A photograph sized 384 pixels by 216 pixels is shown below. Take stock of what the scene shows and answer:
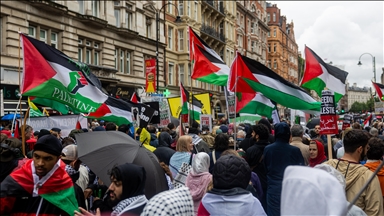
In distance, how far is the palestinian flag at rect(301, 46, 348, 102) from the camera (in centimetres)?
1002

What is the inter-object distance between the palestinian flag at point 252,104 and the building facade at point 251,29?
4647 centimetres

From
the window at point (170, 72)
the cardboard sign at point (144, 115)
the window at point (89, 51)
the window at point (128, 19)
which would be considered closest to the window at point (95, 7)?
the window at point (89, 51)

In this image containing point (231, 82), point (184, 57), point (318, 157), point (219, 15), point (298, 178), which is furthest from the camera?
point (219, 15)

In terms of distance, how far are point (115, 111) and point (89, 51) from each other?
1860 centimetres

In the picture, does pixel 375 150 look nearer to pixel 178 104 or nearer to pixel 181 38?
pixel 178 104

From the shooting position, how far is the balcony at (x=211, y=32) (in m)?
46.1

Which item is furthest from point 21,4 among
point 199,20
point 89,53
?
point 199,20

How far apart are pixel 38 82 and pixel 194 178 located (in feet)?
11.3

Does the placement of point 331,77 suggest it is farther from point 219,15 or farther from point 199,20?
point 219,15

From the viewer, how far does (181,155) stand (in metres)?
6.45

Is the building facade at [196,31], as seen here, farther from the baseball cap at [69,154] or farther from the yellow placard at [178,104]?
the baseball cap at [69,154]

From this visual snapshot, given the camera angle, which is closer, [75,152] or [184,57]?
[75,152]

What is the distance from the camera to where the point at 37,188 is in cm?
356

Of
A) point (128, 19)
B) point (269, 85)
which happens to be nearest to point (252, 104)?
point (269, 85)
